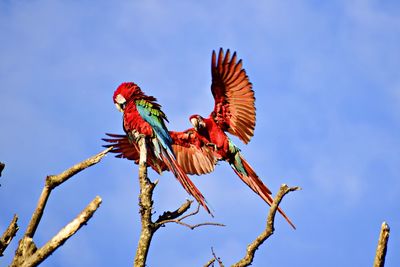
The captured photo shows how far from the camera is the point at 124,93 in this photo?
764cm

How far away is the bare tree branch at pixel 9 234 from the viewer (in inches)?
165

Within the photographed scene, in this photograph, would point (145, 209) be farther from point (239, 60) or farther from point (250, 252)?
point (239, 60)

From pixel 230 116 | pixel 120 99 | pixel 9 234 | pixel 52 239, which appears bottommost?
pixel 52 239

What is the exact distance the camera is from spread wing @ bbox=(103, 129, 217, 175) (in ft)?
27.4

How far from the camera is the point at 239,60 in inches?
315

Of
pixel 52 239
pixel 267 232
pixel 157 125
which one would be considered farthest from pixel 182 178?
pixel 52 239

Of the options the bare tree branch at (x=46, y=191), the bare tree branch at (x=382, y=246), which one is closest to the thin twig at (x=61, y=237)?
the bare tree branch at (x=46, y=191)

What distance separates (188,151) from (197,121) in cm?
47

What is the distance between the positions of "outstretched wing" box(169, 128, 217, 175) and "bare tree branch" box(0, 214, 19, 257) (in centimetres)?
418

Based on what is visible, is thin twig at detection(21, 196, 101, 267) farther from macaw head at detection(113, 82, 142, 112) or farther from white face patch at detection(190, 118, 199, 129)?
white face patch at detection(190, 118, 199, 129)

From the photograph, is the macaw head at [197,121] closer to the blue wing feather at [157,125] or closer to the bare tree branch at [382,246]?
the blue wing feather at [157,125]

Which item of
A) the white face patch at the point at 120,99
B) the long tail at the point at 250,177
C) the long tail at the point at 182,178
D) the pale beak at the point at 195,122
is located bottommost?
the long tail at the point at 182,178

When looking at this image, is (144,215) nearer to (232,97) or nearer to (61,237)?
(61,237)

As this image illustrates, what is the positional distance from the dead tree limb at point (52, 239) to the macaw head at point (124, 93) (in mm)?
3280
